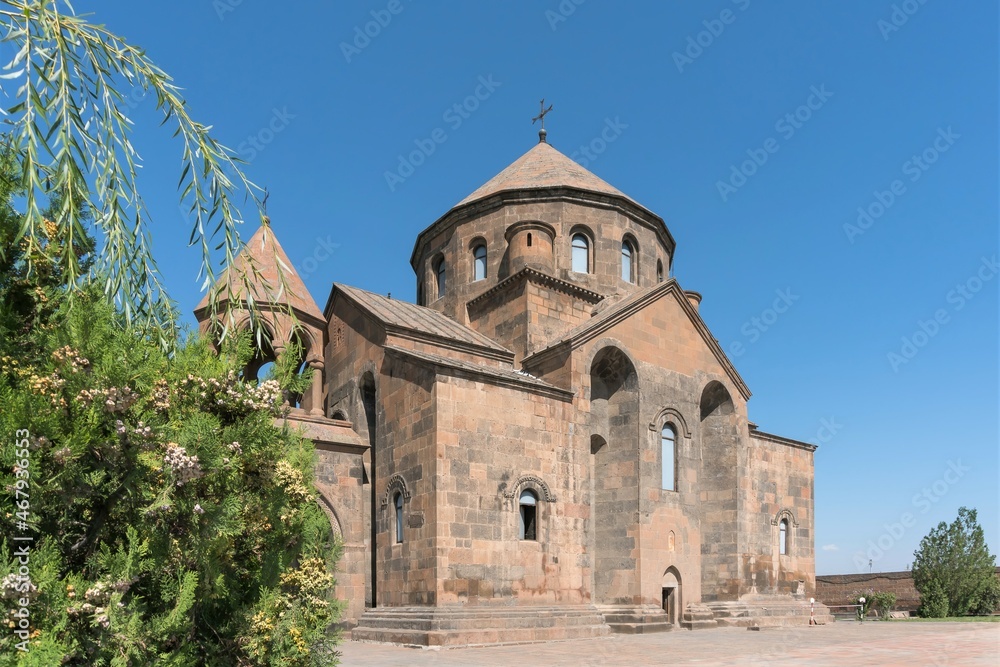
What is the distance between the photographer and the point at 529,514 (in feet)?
49.2

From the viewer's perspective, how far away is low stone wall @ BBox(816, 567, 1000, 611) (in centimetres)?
2892

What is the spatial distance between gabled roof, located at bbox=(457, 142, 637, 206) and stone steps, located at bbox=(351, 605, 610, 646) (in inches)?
425

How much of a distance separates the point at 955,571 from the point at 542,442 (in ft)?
57.3

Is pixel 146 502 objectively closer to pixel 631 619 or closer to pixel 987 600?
pixel 631 619

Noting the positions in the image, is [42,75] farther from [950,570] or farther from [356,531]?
[950,570]

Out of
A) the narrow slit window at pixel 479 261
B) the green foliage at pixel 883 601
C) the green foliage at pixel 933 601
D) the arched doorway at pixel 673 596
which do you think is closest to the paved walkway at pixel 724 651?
the arched doorway at pixel 673 596

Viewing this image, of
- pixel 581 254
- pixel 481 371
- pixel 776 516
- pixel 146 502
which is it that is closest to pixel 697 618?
pixel 776 516

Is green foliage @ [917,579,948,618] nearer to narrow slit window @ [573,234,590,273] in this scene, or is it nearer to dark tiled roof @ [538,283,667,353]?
dark tiled roof @ [538,283,667,353]

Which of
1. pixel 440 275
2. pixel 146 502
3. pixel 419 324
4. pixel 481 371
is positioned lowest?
pixel 146 502

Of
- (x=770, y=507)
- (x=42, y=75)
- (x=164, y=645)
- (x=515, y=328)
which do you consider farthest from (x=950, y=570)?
(x=42, y=75)

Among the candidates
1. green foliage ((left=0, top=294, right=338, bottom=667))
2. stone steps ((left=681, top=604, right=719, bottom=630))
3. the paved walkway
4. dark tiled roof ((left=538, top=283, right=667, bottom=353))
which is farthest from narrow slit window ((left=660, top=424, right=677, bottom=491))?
green foliage ((left=0, top=294, right=338, bottom=667))

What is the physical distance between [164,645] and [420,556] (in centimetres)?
898

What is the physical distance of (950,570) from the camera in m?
25.0

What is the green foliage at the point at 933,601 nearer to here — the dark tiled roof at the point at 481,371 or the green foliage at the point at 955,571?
the green foliage at the point at 955,571
